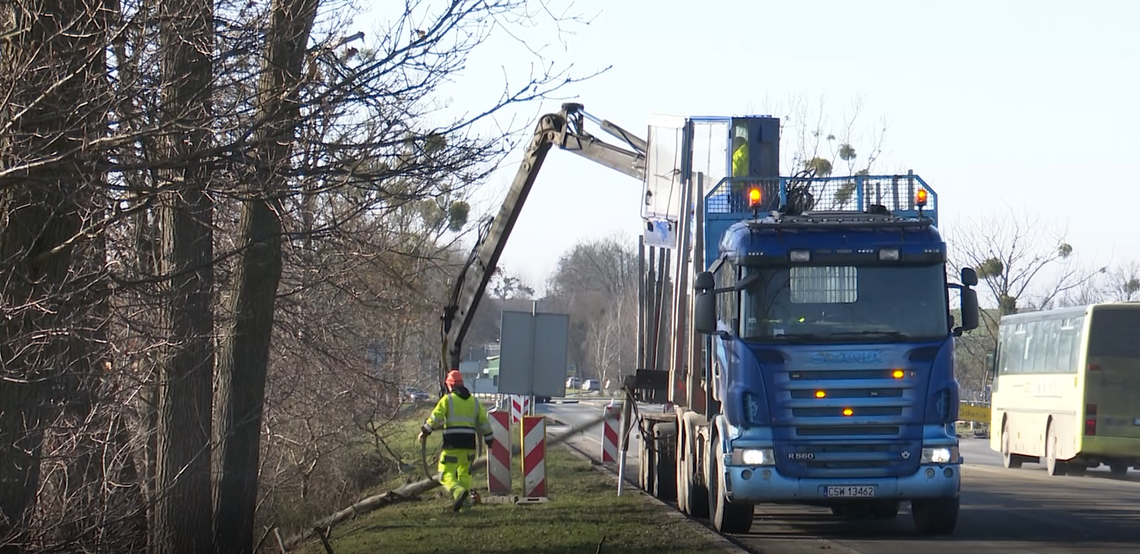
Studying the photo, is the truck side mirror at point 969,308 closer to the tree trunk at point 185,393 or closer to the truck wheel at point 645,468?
the truck wheel at point 645,468

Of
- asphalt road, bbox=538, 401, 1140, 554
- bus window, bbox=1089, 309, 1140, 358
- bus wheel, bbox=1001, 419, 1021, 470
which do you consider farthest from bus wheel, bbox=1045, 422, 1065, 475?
asphalt road, bbox=538, 401, 1140, 554

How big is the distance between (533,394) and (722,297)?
5878 mm

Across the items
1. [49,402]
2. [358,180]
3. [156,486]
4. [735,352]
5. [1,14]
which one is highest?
[1,14]

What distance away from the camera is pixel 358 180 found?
26.5ft

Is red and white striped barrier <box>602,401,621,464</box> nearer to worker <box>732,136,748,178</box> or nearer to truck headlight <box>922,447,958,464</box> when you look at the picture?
worker <box>732,136,748,178</box>

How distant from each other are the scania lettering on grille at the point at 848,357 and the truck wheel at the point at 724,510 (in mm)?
1378

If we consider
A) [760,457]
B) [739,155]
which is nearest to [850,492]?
[760,457]

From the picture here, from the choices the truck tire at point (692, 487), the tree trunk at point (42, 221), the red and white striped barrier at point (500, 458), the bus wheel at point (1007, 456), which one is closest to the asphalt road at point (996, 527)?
the truck tire at point (692, 487)

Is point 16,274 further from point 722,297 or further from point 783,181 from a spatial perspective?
point 783,181

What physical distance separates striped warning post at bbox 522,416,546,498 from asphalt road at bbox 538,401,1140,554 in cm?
280

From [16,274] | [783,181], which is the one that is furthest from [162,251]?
[783,181]

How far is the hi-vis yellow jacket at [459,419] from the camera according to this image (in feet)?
50.9

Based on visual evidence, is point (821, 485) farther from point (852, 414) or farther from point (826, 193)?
point (826, 193)

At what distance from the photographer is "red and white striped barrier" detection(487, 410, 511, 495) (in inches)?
670
